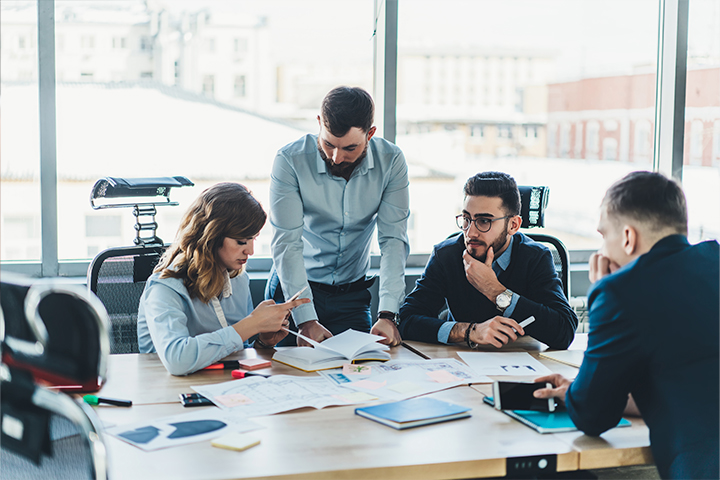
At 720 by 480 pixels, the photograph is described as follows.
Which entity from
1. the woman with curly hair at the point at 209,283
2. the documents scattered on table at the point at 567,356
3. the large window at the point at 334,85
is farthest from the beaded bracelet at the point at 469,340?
the large window at the point at 334,85

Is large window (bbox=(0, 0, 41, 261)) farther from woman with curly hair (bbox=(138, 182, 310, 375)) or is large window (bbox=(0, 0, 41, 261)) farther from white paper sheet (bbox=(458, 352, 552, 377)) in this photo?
white paper sheet (bbox=(458, 352, 552, 377))

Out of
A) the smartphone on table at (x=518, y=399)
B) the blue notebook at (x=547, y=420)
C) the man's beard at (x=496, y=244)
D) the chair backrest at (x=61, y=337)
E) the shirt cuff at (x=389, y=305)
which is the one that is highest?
the chair backrest at (x=61, y=337)

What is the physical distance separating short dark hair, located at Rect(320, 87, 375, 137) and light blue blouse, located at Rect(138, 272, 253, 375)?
0.71m

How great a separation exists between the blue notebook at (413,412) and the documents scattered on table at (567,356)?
630 mm

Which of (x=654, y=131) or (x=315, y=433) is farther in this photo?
(x=654, y=131)

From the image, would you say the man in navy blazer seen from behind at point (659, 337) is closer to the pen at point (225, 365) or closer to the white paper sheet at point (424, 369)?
the white paper sheet at point (424, 369)

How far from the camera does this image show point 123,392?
1722 millimetres

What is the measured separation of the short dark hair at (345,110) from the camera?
2.33 metres

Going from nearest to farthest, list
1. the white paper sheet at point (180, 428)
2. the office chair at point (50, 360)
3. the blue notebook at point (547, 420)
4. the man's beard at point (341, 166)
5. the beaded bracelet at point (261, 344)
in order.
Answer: the office chair at point (50, 360) → the white paper sheet at point (180, 428) → the blue notebook at point (547, 420) → the beaded bracelet at point (261, 344) → the man's beard at point (341, 166)

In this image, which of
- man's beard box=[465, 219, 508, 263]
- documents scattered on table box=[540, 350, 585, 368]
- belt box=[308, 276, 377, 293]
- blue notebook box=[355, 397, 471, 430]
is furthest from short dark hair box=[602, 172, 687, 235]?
belt box=[308, 276, 377, 293]

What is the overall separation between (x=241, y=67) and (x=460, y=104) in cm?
125

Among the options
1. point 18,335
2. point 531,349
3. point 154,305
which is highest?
point 18,335

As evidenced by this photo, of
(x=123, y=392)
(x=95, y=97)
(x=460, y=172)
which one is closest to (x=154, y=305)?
(x=123, y=392)

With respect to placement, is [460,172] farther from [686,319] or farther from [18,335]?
[18,335]
